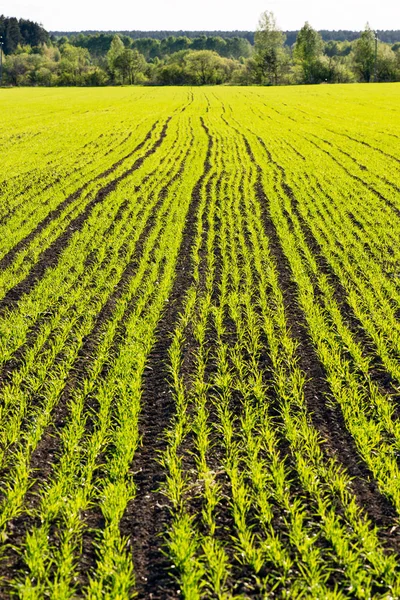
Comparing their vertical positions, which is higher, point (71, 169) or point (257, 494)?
point (71, 169)

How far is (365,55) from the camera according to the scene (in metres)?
109

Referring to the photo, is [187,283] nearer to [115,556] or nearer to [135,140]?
[115,556]

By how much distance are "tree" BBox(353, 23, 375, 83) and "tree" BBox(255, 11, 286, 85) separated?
588 inches

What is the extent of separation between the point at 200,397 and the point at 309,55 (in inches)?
4651

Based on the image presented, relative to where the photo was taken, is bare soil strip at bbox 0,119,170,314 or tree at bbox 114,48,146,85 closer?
bare soil strip at bbox 0,119,170,314

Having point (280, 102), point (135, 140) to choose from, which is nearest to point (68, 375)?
point (135, 140)

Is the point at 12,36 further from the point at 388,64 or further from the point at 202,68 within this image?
the point at 388,64

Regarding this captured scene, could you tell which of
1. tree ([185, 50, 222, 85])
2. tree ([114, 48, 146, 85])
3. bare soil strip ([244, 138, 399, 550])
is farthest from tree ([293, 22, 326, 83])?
bare soil strip ([244, 138, 399, 550])

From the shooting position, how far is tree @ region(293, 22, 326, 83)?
362 feet

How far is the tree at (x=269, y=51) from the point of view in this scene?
4405 inches

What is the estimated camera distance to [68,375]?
838 centimetres

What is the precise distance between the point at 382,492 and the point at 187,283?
7043 mm

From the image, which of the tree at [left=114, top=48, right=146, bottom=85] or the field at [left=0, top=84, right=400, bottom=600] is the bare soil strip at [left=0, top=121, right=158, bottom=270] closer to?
the field at [left=0, top=84, right=400, bottom=600]

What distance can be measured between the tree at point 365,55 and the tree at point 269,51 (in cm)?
1494
